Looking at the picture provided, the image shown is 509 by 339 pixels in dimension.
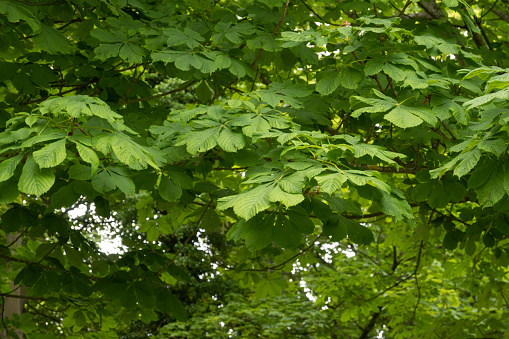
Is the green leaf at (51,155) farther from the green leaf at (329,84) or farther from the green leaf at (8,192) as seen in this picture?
the green leaf at (329,84)

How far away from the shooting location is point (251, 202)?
208cm

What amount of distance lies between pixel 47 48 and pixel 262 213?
73.7 inches

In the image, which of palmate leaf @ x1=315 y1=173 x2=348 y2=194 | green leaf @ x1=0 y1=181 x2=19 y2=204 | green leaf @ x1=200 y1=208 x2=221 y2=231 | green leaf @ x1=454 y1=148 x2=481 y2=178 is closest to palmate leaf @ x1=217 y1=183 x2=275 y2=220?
palmate leaf @ x1=315 y1=173 x2=348 y2=194

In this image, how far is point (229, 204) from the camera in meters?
2.17

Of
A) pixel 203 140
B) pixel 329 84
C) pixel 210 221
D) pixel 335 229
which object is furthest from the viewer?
pixel 210 221

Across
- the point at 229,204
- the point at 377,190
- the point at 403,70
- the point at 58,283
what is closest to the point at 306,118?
the point at 403,70

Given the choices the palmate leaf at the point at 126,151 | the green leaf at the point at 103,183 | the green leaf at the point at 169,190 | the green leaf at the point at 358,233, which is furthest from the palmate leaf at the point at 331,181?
the green leaf at the point at 169,190

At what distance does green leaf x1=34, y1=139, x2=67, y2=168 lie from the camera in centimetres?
221

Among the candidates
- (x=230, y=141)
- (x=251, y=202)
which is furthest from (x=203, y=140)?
(x=251, y=202)

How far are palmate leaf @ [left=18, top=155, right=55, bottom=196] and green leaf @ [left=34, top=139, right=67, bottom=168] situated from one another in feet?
0.27

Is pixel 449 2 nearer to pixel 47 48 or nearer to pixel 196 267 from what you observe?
pixel 47 48

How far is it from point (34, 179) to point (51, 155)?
13 centimetres

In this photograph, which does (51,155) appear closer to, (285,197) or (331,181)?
(285,197)

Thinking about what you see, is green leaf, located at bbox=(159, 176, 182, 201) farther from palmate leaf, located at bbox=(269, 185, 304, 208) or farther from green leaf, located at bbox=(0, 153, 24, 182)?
palmate leaf, located at bbox=(269, 185, 304, 208)
